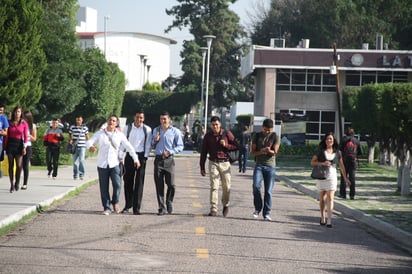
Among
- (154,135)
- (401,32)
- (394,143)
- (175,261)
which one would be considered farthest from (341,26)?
(175,261)

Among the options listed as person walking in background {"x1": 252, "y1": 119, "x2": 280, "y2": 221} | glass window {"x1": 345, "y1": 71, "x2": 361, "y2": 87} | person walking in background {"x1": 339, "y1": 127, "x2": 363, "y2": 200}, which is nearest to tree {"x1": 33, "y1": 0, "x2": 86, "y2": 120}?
person walking in background {"x1": 339, "y1": 127, "x2": 363, "y2": 200}

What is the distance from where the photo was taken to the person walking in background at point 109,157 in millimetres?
15766

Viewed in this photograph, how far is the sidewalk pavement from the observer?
14385 mm

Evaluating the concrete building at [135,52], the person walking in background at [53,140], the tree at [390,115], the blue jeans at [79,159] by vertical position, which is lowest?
the blue jeans at [79,159]

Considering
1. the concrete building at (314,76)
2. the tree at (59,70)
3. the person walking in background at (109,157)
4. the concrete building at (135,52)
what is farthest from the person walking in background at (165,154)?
the concrete building at (135,52)

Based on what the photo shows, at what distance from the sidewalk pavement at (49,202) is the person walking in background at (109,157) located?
1.32m

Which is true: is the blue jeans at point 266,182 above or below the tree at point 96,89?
below

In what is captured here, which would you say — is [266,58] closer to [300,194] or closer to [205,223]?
[300,194]

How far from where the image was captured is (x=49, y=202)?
17.4 meters

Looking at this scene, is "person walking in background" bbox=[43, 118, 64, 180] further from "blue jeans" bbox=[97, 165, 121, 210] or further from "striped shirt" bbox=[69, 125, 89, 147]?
"blue jeans" bbox=[97, 165, 121, 210]

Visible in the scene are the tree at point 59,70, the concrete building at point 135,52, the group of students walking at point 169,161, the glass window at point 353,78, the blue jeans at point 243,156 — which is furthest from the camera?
the concrete building at point 135,52

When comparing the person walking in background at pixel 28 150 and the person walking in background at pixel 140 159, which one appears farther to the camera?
the person walking in background at pixel 28 150

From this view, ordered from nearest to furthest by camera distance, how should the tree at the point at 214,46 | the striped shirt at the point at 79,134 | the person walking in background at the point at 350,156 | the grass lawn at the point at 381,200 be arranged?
the grass lawn at the point at 381,200 → the person walking in background at the point at 350,156 → the striped shirt at the point at 79,134 → the tree at the point at 214,46

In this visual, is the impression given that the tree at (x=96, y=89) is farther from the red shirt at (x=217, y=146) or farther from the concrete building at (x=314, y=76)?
the red shirt at (x=217, y=146)
